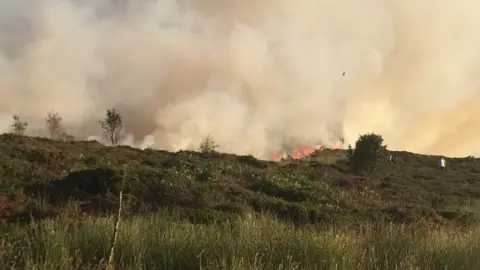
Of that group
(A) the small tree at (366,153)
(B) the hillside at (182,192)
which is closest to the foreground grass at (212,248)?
(B) the hillside at (182,192)

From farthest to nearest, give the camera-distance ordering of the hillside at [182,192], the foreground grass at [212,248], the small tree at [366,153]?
the small tree at [366,153]
the hillside at [182,192]
the foreground grass at [212,248]

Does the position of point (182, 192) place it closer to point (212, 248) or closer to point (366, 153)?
point (212, 248)

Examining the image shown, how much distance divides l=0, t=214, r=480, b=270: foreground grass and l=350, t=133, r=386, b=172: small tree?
5814cm

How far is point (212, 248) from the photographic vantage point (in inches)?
275

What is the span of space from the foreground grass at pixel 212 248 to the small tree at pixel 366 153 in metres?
58.1

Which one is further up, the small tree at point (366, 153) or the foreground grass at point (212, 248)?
the small tree at point (366, 153)

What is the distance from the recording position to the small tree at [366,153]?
66.0 metres

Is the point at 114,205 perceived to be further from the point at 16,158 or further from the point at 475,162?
the point at 475,162

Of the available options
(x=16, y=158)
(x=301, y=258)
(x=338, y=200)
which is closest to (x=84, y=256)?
(x=301, y=258)

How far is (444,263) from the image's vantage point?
753 centimetres

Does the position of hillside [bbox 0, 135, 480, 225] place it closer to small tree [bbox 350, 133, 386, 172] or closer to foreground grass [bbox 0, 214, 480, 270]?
foreground grass [bbox 0, 214, 480, 270]

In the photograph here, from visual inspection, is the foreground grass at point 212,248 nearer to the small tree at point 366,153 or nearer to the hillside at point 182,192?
the hillside at point 182,192

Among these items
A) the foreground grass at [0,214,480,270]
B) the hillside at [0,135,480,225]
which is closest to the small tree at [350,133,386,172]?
the hillside at [0,135,480,225]

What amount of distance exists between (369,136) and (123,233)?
6518 centimetres
